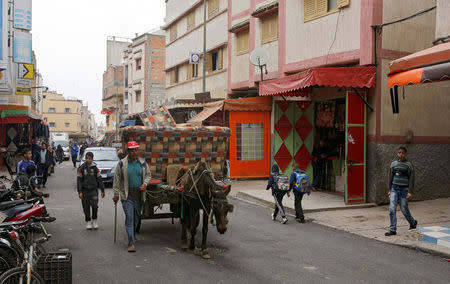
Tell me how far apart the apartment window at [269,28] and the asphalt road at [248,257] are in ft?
33.6

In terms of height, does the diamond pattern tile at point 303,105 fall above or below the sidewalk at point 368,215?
above

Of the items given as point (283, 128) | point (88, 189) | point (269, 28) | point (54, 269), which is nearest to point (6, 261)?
point (54, 269)

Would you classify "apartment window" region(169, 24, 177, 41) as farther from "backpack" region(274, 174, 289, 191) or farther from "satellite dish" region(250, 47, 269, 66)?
"backpack" region(274, 174, 289, 191)

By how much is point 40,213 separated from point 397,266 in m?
5.90

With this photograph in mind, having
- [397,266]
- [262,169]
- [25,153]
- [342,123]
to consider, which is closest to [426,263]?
[397,266]

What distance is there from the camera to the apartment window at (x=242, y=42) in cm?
2097

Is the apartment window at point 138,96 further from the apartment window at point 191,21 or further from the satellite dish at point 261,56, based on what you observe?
the satellite dish at point 261,56

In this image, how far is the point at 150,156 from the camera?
8.48 meters

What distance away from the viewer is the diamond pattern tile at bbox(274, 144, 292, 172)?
1639 centimetres

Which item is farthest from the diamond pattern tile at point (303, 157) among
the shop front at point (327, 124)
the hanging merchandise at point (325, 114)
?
the hanging merchandise at point (325, 114)

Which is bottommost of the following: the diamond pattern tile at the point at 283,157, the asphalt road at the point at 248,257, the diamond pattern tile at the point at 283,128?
the asphalt road at the point at 248,257

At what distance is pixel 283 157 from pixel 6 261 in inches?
477

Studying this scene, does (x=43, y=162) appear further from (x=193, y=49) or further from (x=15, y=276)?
(x=15, y=276)

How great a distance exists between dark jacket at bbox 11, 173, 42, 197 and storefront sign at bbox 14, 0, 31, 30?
43.7ft
